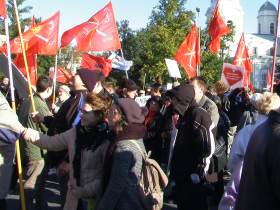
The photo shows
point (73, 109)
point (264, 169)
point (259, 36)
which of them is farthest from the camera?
point (259, 36)

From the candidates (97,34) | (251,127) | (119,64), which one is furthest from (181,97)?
(119,64)

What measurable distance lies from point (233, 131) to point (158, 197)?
764 cm

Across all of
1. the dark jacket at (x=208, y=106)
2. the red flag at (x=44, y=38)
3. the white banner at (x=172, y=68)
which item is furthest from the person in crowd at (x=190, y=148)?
the white banner at (x=172, y=68)

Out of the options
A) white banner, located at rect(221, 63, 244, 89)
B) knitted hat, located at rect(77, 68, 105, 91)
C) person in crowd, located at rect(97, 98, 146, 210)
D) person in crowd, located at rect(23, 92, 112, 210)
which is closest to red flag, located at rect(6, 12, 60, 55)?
white banner, located at rect(221, 63, 244, 89)

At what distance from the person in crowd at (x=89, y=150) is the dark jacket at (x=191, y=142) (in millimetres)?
1444

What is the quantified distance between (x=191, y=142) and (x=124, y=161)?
6.23 ft

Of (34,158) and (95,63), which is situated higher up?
(95,63)

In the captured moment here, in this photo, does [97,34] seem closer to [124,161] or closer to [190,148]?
[190,148]

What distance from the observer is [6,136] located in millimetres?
4234

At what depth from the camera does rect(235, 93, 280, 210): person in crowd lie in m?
2.43

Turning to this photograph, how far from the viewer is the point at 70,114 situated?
5047 mm

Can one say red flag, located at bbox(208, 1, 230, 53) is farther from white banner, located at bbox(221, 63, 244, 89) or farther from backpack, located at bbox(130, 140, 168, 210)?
backpack, located at bbox(130, 140, 168, 210)

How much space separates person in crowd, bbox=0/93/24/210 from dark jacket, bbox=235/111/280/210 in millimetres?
2340

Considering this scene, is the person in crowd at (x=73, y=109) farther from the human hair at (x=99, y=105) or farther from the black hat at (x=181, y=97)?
the human hair at (x=99, y=105)
